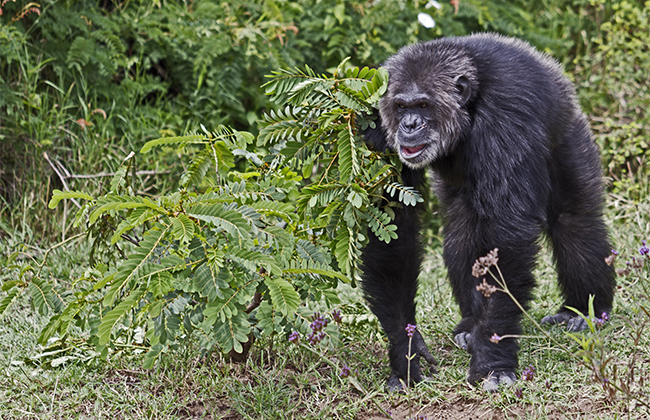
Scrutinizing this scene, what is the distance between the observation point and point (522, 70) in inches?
149

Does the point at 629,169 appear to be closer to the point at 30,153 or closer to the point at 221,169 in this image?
the point at 221,169

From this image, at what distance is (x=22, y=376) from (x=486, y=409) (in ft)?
8.02

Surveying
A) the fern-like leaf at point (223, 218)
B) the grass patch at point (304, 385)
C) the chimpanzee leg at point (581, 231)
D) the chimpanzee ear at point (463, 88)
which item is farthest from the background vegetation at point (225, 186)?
the chimpanzee ear at point (463, 88)

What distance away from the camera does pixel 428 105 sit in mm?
3703

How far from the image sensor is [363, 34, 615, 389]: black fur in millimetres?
3488

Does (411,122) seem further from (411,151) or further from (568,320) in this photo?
(568,320)

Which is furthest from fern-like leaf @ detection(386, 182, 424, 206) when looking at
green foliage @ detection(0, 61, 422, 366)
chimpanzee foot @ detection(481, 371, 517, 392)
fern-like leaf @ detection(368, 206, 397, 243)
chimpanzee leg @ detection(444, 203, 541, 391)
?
chimpanzee foot @ detection(481, 371, 517, 392)

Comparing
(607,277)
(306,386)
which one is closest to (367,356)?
(306,386)

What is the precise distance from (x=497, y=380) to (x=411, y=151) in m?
1.24

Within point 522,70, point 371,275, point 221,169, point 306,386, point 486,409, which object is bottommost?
point 306,386

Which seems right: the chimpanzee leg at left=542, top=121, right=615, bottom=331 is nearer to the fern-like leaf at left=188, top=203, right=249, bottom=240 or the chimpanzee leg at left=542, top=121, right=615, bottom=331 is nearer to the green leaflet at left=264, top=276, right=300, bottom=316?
the green leaflet at left=264, top=276, right=300, bottom=316

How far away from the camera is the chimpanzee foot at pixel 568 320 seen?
4.47 metres

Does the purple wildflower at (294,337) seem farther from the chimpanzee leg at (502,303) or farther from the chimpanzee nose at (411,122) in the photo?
the chimpanzee nose at (411,122)

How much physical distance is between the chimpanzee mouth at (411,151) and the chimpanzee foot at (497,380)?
117 cm
